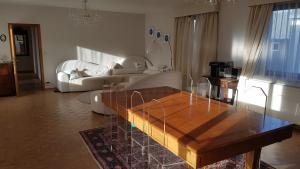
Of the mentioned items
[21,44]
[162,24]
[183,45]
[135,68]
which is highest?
[162,24]

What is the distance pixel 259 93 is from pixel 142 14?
17.2 feet

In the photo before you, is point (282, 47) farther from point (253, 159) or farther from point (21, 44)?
point (21, 44)

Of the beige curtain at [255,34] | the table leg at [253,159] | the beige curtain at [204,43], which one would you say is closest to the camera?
the table leg at [253,159]

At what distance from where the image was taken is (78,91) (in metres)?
6.71

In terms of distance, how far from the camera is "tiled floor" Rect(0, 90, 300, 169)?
285 cm

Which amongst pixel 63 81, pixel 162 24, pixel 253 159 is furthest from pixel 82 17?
pixel 253 159

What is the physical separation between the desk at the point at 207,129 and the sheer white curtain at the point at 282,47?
212cm

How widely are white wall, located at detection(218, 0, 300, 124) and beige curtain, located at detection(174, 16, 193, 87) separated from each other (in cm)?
98

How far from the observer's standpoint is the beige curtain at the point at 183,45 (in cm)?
613

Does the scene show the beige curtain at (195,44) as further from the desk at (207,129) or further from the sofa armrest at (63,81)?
the sofa armrest at (63,81)

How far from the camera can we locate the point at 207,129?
192 cm

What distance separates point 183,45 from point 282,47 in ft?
8.73

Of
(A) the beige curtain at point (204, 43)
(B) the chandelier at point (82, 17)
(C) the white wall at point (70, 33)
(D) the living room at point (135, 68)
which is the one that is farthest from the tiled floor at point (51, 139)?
(B) the chandelier at point (82, 17)

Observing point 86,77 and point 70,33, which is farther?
point 70,33
